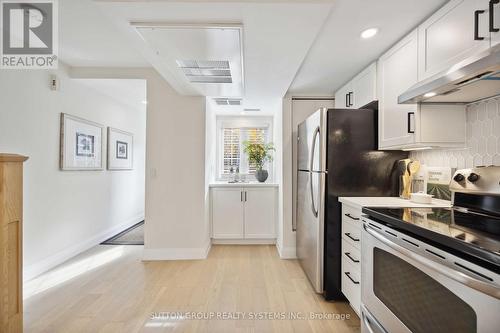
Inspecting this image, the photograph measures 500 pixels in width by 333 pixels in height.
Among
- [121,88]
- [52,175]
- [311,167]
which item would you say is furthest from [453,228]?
[121,88]

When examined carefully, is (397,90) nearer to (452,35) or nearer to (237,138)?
(452,35)

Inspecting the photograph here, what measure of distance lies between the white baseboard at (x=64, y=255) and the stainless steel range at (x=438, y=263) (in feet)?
10.3

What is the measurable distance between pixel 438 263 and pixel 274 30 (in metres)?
1.53

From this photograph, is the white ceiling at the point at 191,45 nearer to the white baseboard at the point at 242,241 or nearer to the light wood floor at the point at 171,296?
the light wood floor at the point at 171,296

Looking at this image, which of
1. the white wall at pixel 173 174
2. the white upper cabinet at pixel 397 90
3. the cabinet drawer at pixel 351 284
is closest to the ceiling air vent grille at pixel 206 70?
the white wall at pixel 173 174

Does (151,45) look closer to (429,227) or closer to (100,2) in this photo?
(100,2)

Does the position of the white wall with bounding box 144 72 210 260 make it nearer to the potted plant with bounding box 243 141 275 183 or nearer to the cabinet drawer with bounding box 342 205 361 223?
the potted plant with bounding box 243 141 275 183

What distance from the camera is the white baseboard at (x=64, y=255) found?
2498mm

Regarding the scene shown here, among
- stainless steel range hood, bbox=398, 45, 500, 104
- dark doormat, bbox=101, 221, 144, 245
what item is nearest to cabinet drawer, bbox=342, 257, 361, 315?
stainless steel range hood, bbox=398, 45, 500, 104

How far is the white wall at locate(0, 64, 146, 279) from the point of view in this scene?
2379mm

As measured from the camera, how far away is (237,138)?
176 inches

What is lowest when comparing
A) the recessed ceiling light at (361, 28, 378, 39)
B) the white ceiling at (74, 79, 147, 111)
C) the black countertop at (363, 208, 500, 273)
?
the black countertop at (363, 208, 500, 273)

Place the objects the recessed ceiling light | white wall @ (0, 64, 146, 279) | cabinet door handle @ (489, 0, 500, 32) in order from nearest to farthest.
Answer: cabinet door handle @ (489, 0, 500, 32)
the recessed ceiling light
white wall @ (0, 64, 146, 279)

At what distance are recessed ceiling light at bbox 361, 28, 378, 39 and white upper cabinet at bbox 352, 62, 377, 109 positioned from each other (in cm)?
46
